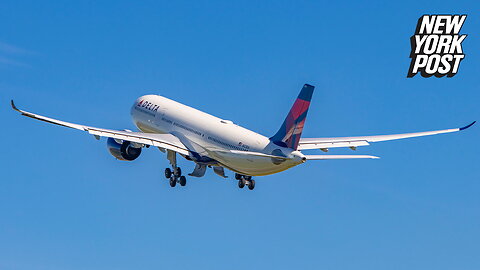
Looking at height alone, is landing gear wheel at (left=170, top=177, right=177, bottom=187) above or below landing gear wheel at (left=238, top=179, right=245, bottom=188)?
below

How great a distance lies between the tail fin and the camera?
7599 centimetres

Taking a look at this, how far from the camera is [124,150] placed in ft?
287

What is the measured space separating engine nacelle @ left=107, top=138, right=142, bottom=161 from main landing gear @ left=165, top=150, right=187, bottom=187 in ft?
9.39

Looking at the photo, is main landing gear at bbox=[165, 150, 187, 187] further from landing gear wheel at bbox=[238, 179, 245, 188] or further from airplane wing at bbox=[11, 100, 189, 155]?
landing gear wheel at bbox=[238, 179, 245, 188]

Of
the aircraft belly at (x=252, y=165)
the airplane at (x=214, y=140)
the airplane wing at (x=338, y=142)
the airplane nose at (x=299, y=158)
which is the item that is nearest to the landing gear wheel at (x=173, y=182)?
the airplane at (x=214, y=140)

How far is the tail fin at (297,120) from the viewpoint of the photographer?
2992 inches

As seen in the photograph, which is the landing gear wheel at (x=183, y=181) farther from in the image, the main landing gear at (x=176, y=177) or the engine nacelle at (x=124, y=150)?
the engine nacelle at (x=124, y=150)

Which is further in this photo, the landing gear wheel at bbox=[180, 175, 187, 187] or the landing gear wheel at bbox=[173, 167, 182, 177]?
the landing gear wheel at bbox=[173, 167, 182, 177]

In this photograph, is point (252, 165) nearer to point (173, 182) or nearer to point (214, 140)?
point (214, 140)

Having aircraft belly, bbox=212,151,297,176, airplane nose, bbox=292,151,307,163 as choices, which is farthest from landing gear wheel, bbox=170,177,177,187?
airplane nose, bbox=292,151,307,163

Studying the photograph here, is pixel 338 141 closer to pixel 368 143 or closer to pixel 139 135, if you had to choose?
pixel 368 143

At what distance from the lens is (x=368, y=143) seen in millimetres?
86062

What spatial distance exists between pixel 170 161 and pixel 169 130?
3.96 meters

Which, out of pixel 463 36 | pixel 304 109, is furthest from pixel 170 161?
pixel 463 36
